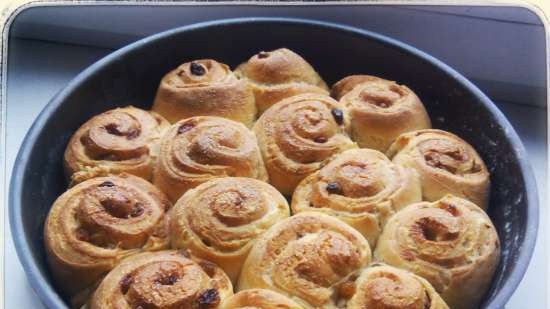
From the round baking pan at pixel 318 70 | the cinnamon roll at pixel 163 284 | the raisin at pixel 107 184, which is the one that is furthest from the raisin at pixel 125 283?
the raisin at pixel 107 184

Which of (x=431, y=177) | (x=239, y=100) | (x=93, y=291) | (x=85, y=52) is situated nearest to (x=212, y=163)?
(x=239, y=100)

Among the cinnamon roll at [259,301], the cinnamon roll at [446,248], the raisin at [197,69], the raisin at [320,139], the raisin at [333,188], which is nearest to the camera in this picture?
the cinnamon roll at [259,301]

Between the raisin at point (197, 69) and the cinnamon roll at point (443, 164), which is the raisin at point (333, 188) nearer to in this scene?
the cinnamon roll at point (443, 164)

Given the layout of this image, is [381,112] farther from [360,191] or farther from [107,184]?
[107,184]

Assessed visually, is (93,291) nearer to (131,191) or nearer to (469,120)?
(131,191)

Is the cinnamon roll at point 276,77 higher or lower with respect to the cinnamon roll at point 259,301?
higher

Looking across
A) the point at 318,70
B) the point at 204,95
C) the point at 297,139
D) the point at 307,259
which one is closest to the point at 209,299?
the point at 307,259

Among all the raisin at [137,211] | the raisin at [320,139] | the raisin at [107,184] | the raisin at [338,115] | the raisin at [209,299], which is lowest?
the raisin at [209,299]
